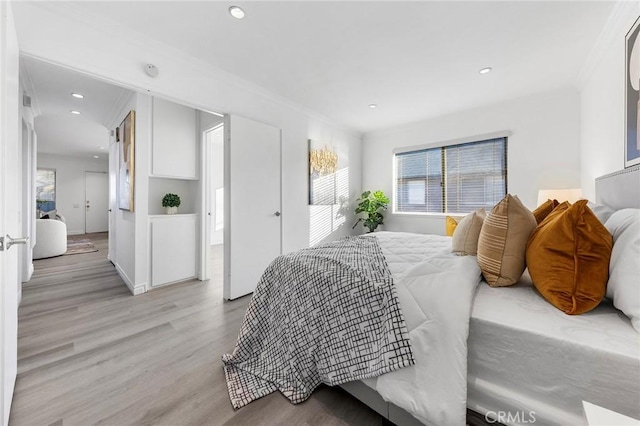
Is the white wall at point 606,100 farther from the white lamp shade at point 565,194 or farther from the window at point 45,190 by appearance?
the window at point 45,190

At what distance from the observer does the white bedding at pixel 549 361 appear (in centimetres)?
75

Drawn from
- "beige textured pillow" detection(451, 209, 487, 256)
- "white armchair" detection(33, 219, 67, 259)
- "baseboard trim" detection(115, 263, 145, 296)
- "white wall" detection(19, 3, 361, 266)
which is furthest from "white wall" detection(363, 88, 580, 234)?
"white armchair" detection(33, 219, 67, 259)

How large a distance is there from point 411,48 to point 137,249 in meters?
3.62

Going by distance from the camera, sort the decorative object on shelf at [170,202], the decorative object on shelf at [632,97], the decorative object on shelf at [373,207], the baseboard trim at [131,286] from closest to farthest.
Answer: the decorative object on shelf at [632,97] < the baseboard trim at [131,286] < the decorative object on shelf at [170,202] < the decorative object on shelf at [373,207]

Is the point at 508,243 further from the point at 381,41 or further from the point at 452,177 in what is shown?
the point at 452,177

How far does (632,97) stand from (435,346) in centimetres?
215

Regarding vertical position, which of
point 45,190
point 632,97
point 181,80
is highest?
point 181,80

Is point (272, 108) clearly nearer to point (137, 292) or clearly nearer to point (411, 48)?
point (411, 48)

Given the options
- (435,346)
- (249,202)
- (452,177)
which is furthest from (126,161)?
(452,177)

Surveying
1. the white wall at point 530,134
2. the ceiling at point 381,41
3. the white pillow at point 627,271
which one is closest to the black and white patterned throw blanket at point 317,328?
the white pillow at point 627,271

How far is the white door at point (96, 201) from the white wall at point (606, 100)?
11.7 metres

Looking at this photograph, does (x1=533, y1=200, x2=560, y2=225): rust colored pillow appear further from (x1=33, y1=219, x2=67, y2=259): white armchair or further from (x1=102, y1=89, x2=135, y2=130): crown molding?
(x1=33, y1=219, x2=67, y2=259): white armchair

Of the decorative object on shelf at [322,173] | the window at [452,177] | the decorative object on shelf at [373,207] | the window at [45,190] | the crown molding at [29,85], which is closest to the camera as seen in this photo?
the crown molding at [29,85]

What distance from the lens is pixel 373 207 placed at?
4348mm
